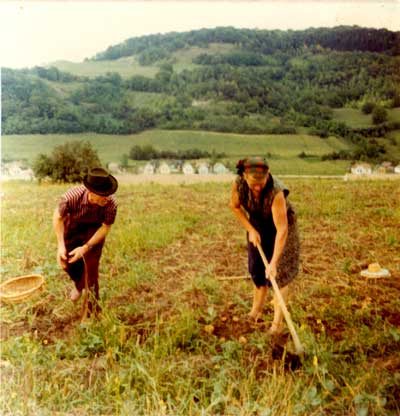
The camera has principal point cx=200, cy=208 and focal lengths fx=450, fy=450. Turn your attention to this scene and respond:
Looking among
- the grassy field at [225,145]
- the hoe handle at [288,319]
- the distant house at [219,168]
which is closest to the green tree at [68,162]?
the grassy field at [225,145]

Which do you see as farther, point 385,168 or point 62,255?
point 385,168

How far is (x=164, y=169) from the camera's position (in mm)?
3887

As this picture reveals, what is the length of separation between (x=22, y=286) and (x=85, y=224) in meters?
0.75

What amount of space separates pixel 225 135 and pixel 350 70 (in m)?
1.15

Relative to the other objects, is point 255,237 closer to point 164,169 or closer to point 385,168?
point 164,169

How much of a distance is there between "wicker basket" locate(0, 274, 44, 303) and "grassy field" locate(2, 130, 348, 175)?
0.95m

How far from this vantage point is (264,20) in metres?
3.41

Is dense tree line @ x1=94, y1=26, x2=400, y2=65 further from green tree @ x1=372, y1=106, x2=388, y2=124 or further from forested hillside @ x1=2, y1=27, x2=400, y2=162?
green tree @ x1=372, y1=106, x2=388, y2=124

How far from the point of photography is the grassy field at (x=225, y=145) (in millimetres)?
3658

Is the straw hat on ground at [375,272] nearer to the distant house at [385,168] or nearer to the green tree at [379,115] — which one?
the distant house at [385,168]

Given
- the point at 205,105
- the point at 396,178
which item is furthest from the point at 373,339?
the point at 205,105

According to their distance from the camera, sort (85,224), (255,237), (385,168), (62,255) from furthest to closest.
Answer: (385,168) → (85,224) → (62,255) → (255,237)

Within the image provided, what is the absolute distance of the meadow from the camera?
268 cm

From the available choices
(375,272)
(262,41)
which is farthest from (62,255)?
(375,272)
